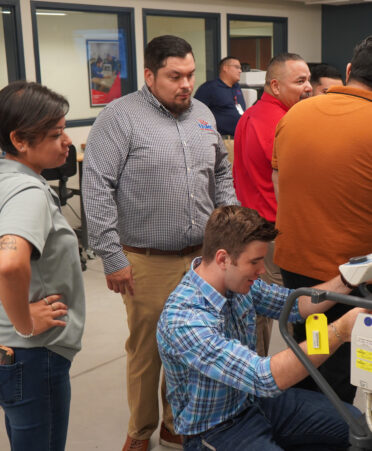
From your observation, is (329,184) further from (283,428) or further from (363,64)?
(283,428)

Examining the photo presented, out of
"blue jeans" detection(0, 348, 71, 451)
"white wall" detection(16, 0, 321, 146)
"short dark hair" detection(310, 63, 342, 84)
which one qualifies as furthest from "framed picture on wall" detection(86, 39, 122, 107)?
"blue jeans" detection(0, 348, 71, 451)

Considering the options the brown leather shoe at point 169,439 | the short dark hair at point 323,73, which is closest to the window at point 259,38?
the short dark hair at point 323,73

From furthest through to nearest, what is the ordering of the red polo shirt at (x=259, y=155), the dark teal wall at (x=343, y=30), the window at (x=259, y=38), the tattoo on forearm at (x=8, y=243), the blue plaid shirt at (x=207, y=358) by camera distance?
the dark teal wall at (x=343, y=30) < the window at (x=259, y=38) < the red polo shirt at (x=259, y=155) < the blue plaid shirt at (x=207, y=358) < the tattoo on forearm at (x=8, y=243)

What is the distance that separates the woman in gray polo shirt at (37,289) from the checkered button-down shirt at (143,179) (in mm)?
595

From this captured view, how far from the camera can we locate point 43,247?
1439mm

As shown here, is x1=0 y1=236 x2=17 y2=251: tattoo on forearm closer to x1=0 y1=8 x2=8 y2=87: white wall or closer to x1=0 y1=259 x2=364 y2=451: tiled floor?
x1=0 y1=259 x2=364 y2=451: tiled floor

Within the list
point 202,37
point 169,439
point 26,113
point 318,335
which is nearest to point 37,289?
point 26,113

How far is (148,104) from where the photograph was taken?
2.30m

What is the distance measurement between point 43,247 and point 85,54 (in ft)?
18.7

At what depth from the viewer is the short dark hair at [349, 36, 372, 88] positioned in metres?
A: 1.70

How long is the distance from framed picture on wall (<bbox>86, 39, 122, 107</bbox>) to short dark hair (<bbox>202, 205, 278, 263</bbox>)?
17.8 ft

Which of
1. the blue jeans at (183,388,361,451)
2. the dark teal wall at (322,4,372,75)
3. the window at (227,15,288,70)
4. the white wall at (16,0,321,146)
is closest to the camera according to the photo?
the blue jeans at (183,388,361,451)

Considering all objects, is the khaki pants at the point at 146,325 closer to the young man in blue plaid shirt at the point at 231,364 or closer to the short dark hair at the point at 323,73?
the young man in blue plaid shirt at the point at 231,364

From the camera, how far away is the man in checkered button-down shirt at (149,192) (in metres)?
2.21
